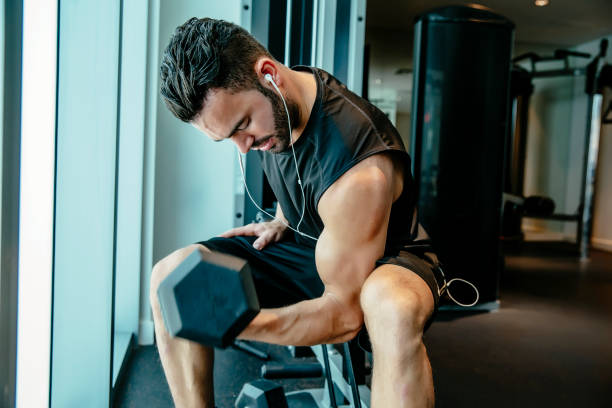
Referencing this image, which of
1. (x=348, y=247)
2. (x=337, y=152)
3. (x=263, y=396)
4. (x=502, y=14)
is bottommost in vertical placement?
(x=263, y=396)

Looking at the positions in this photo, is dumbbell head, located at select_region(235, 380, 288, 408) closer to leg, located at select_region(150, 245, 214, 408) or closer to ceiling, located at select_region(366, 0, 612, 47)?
leg, located at select_region(150, 245, 214, 408)

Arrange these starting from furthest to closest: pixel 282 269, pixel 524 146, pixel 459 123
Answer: pixel 524 146 < pixel 459 123 < pixel 282 269

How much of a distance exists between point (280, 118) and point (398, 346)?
52 cm

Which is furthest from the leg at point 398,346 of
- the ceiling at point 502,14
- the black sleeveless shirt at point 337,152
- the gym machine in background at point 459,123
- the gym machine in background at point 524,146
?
the ceiling at point 502,14

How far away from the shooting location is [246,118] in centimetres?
92

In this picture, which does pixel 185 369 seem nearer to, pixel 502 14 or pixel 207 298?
pixel 207 298

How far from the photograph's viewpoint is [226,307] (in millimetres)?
500

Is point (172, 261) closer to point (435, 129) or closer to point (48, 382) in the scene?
point (48, 382)

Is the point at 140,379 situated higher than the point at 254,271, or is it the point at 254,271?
the point at 254,271

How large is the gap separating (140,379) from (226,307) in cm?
131

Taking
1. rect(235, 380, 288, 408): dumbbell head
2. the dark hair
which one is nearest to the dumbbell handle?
rect(235, 380, 288, 408): dumbbell head

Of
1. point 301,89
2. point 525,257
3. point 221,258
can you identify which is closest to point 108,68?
point 301,89

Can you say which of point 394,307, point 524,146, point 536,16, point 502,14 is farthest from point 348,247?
point 524,146

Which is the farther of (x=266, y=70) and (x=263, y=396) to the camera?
(x=263, y=396)
